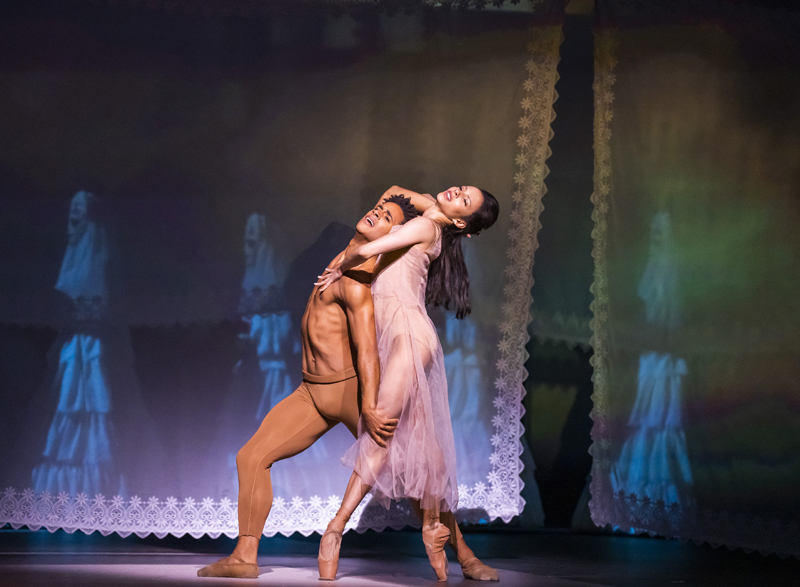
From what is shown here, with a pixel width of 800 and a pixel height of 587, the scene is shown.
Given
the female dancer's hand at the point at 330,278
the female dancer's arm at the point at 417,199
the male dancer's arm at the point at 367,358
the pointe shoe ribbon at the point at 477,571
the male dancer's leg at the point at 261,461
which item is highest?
the female dancer's arm at the point at 417,199

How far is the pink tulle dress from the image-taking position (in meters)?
2.95

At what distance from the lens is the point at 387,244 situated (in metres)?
3.00

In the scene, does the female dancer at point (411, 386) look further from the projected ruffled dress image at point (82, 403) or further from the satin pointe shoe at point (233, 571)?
the projected ruffled dress image at point (82, 403)

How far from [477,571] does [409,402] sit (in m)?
0.68

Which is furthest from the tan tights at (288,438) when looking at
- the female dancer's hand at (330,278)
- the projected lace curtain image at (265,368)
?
the projected lace curtain image at (265,368)

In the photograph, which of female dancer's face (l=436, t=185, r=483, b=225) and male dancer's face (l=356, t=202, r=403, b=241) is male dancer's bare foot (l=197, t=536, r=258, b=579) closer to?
male dancer's face (l=356, t=202, r=403, b=241)

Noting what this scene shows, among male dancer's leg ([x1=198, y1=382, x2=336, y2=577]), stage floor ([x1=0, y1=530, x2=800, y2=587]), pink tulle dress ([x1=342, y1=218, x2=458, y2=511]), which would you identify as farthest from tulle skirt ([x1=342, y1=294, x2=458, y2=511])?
stage floor ([x1=0, y1=530, x2=800, y2=587])

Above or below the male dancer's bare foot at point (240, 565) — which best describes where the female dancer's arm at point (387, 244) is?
A: above

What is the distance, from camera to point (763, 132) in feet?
12.9

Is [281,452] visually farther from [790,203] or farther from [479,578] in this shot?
[790,203]

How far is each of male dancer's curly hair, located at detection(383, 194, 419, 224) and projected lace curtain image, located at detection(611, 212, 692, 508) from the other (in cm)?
149

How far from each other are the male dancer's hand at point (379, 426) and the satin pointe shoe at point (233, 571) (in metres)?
0.64

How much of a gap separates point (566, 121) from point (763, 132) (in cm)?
117

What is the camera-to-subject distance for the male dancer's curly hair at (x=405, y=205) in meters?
3.40
